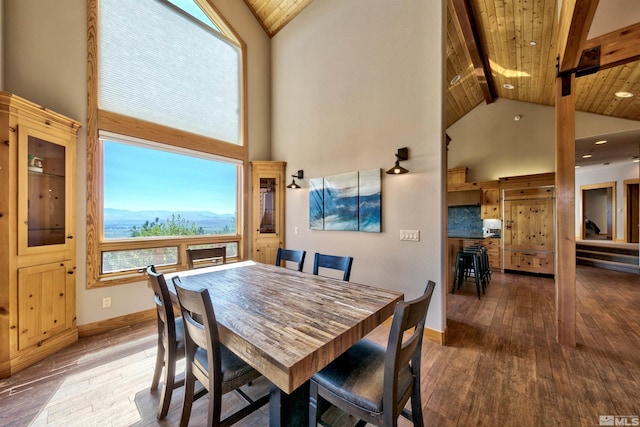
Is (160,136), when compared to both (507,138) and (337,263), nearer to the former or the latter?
(337,263)

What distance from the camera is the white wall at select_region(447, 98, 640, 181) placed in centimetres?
547

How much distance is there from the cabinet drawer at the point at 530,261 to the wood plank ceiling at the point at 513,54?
9.62 ft

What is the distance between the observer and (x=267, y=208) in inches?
174

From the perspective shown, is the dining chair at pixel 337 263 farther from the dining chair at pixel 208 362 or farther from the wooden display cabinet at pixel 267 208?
the wooden display cabinet at pixel 267 208

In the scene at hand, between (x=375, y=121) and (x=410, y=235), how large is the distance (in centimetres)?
153

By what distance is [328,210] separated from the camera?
3.62 metres

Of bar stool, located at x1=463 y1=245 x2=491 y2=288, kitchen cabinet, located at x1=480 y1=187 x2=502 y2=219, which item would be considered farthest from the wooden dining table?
kitchen cabinet, located at x1=480 y1=187 x2=502 y2=219

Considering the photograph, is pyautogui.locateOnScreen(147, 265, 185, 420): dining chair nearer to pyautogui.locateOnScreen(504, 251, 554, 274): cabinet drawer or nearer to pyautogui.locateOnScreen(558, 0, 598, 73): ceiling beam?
pyautogui.locateOnScreen(558, 0, 598, 73): ceiling beam

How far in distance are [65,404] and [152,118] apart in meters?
3.16

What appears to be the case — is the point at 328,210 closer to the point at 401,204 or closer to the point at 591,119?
the point at 401,204

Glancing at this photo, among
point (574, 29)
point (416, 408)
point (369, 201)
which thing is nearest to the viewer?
point (416, 408)

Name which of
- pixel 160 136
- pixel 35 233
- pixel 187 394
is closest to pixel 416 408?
pixel 187 394

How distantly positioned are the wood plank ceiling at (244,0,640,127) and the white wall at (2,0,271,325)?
299 centimetres

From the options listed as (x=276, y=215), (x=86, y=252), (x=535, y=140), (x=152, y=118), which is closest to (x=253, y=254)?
(x=276, y=215)
